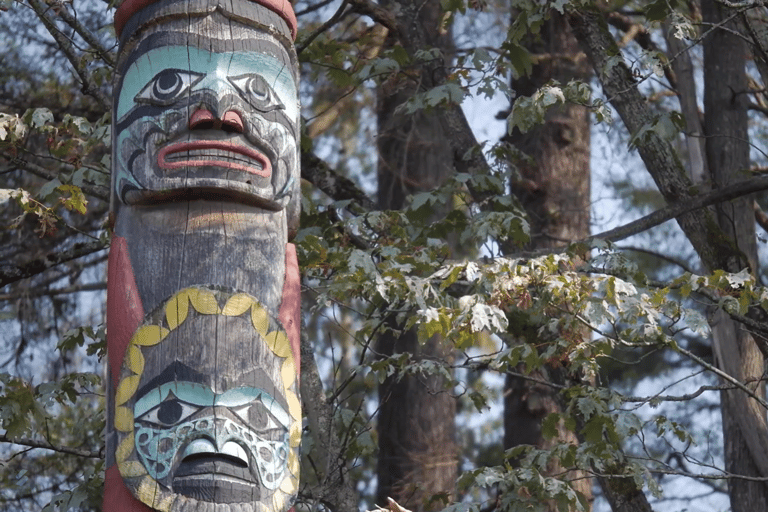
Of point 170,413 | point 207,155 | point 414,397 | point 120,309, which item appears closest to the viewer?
point 170,413

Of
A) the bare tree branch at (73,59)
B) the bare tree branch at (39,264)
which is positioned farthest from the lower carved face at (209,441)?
the bare tree branch at (73,59)

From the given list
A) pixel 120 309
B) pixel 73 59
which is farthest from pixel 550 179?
pixel 120 309

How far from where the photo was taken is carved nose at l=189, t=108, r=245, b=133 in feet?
16.4

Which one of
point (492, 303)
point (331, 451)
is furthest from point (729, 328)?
point (331, 451)

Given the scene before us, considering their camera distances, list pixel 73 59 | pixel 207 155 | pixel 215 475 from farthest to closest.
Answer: pixel 73 59, pixel 207 155, pixel 215 475

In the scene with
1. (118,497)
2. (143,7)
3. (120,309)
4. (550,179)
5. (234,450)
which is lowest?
(118,497)

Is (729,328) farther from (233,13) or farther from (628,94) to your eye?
(233,13)

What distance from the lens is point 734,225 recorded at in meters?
7.89

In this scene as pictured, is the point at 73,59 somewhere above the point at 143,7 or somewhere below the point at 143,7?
above

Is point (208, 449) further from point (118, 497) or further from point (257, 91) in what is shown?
point (257, 91)

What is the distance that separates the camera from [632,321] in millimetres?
5852

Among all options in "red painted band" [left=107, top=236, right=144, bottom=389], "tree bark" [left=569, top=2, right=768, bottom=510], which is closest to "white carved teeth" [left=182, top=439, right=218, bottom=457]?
"red painted band" [left=107, top=236, right=144, bottom=389]

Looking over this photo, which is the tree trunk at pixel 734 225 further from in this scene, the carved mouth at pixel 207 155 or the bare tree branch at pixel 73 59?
the bare tree branch at pixel 73 59

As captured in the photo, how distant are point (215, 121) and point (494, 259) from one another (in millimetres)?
2130
